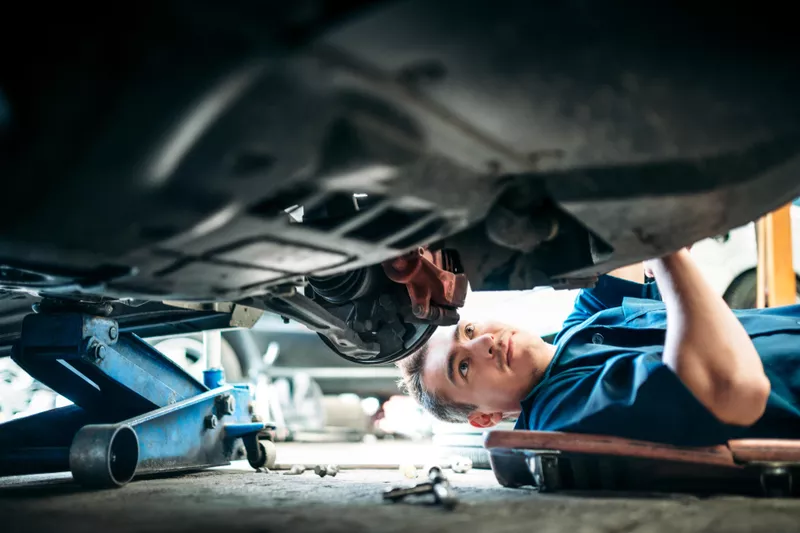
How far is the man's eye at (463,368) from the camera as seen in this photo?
6.28 ft

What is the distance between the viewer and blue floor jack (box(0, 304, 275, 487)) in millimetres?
1446

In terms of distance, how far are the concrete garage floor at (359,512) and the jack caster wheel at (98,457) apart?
0.04m

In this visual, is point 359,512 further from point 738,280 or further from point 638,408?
point 738,280

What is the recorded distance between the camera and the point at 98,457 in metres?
1.35

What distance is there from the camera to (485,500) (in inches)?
44.4

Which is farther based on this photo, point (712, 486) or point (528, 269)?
point (712, 486)

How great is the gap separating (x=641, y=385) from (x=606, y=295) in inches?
33.4

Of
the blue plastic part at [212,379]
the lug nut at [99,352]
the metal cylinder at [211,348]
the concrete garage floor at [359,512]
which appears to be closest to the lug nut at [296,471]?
the blue plastic part at [212,379]

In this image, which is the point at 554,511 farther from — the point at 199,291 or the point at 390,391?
the point at 390,391

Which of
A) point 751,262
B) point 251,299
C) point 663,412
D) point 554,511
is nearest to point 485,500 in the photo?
point 554,511

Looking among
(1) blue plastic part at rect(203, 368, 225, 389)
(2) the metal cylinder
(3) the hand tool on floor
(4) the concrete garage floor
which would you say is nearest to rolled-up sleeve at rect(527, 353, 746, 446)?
(4) the concrete garage floor

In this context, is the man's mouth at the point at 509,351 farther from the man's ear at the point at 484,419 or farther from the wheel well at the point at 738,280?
the wheel well at the point at 738,280

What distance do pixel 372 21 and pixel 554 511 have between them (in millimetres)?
760

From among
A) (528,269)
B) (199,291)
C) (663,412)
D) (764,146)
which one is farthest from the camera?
(663,412)
